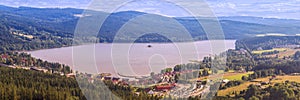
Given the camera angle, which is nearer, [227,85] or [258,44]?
[227,85]

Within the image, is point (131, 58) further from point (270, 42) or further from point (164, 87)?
point (270, 42)

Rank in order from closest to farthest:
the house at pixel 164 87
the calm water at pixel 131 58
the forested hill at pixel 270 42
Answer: the calm water at pixel 131 58
the house at pixel 164 87
the forested hill at pixel 270 42

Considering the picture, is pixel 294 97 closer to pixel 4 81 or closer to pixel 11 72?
pixel 4 81

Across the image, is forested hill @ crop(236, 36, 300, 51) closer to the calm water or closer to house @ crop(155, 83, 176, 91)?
the calm water

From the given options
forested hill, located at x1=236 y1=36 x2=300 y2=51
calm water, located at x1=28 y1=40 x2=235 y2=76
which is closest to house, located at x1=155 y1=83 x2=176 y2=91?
calm water, located at x1=28 y1=40 x2=235 y2=76

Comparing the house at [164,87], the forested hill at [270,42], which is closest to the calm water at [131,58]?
the house at [164,87]

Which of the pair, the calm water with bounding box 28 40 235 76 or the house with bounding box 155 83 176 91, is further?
the house with bounding box 155 83 176 91

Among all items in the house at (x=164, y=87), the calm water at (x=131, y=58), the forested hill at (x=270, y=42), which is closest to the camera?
the calm water at (x=131, y=58)

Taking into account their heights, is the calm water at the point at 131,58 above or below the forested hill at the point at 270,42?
below

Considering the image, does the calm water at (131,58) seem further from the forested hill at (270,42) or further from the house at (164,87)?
the forested hill at (270,42)

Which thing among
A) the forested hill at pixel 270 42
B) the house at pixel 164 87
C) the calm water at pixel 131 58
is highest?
the forested hill at pixel 270 42

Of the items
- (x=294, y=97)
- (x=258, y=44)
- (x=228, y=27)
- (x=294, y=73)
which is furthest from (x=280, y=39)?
(x=294, y=97)
